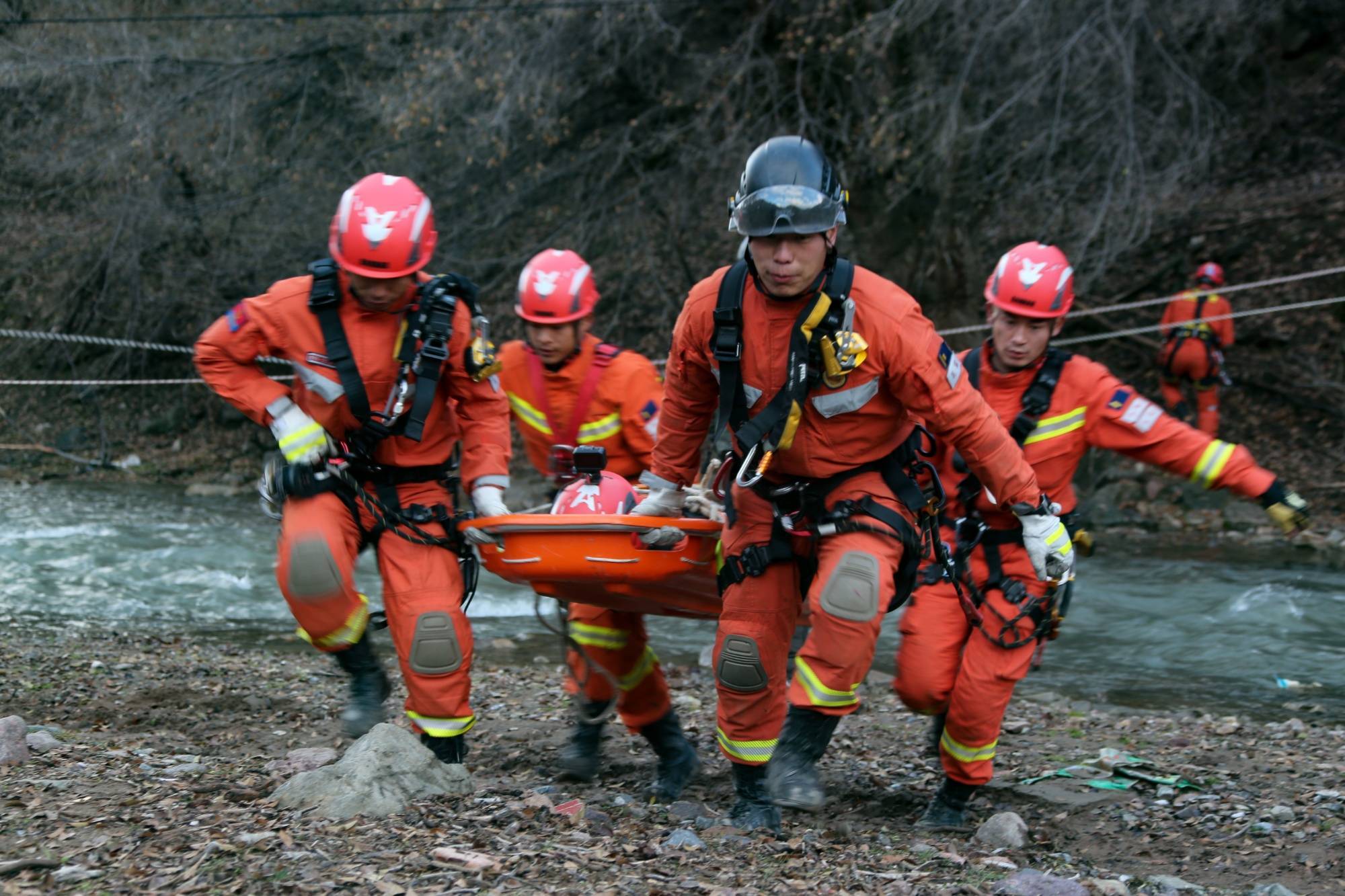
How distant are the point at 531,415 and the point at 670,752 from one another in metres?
1.51

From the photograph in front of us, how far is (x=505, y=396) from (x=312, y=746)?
1.68 metres

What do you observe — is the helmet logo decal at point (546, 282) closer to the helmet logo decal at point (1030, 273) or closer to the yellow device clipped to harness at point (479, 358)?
the yellow device clipped to harness at point (479, 358)

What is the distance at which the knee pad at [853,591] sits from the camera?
4.25 m

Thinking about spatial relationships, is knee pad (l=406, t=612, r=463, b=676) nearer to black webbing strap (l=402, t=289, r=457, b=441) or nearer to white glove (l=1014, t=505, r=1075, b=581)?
black webbing strap (l=402, t=289, r=457, b=441)

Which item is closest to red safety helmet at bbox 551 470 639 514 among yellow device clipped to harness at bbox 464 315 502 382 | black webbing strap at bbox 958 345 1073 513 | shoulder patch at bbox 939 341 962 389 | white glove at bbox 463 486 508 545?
white glove at bbox 463 486 508 545

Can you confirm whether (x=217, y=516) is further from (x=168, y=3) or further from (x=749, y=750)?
(x=749, y=750)

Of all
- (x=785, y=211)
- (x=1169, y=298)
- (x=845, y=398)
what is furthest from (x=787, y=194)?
(x=1169, y=298)

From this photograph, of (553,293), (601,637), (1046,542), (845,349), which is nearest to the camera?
(845,349)

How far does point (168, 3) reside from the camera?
1639 centimetres

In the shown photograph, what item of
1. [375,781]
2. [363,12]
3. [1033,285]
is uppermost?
[363,12]

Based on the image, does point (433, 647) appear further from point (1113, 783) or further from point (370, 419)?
point (1113, 783)

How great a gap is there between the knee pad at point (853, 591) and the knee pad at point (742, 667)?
351 millimetres

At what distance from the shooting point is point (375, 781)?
13.2ft

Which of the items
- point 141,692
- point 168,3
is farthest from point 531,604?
point 168,3
